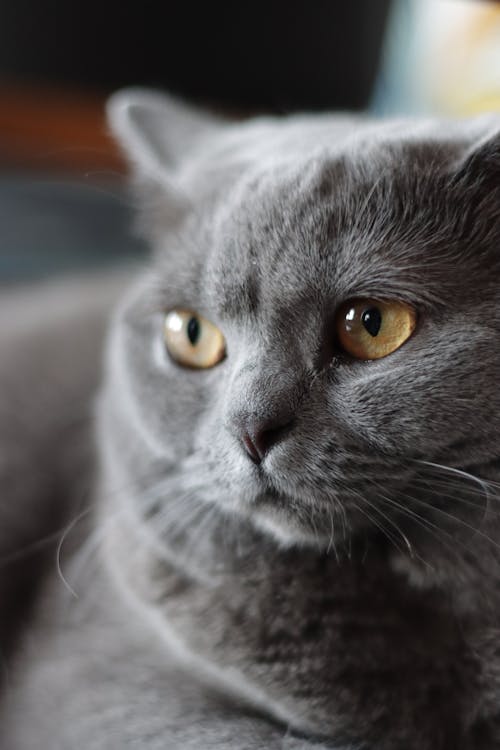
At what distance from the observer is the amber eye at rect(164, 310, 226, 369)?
34.4 inches

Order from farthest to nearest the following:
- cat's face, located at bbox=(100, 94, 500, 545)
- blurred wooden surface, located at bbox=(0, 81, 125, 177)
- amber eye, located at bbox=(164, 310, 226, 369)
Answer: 1. blurred wooden surface, located at bbox=(0, 81, 125, 177)
2. amber eye, located at bbox=(164, 310, 226, 369)
3. cat's face, located at bbox=(100, 94, 500, 545)

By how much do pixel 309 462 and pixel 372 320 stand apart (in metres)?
0.15

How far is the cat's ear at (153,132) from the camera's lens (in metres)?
1.06

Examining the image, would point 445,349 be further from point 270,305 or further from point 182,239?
point 182,239

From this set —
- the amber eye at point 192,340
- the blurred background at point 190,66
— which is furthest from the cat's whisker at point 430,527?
the blurred background at point 190,66

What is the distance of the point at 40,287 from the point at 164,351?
0.90 m

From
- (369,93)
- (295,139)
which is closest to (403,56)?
(369,93)

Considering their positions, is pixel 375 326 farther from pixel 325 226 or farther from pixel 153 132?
pixel 153 132

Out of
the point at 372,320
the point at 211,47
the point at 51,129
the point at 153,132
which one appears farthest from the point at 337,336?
the point at 51,129

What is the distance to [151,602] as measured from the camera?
95 cm

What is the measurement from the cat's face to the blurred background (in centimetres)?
121

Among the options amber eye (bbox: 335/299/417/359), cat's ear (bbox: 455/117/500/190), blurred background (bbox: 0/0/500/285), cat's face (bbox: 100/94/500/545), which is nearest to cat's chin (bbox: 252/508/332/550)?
cat's face (bbox: 100/94/500/545)

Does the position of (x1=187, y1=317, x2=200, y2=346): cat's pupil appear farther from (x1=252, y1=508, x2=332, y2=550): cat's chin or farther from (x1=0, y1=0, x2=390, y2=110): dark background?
(x1=0, y1=0, x2=390, y2=110): dark background

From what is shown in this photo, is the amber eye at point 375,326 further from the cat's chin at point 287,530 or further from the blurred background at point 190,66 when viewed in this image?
the blurred background at point 190,66
